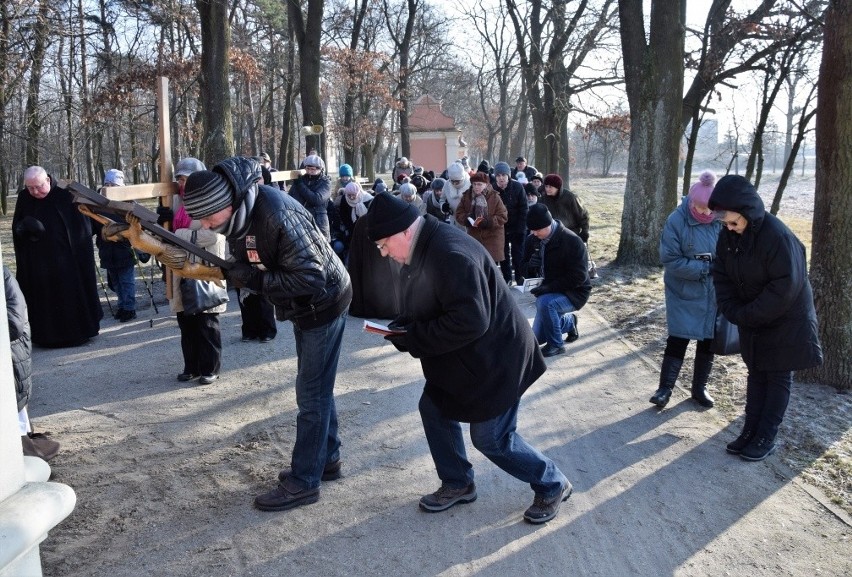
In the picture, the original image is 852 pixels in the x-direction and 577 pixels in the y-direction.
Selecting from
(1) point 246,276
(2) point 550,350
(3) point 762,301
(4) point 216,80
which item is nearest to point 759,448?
(3) point 762,301

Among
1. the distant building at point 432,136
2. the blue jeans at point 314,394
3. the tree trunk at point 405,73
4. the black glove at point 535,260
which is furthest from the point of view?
the distant building at point 432,136

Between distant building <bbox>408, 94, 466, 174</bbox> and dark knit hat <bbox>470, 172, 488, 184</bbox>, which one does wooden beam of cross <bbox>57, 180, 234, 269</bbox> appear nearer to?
dark knit hat <bbox>470, 172, 488, 184</bbox>

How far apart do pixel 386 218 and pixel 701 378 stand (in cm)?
349

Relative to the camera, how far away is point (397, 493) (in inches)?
176

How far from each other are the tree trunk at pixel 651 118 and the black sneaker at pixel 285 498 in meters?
9.28

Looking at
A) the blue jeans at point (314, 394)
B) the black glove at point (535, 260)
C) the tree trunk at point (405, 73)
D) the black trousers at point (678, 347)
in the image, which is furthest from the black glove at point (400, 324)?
the tree trunk at point (405, 73)

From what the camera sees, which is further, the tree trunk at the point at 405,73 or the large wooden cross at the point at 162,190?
the tree trunk at the point at 405,73

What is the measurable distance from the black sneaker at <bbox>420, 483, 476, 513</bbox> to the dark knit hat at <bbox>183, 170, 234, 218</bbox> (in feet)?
6.50

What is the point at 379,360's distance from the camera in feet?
24.4

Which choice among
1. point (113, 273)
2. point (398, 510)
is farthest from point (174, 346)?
point (398, 510)

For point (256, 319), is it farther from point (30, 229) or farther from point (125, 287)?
point (30, 229)

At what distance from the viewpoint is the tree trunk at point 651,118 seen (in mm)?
11852

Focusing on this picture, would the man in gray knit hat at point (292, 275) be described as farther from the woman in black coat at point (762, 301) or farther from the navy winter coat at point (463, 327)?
the woman in black coat at point (762, 301)

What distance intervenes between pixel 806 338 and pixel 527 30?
20.5m
